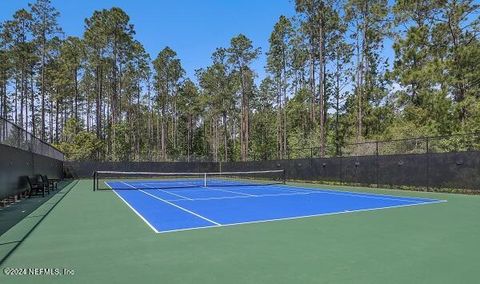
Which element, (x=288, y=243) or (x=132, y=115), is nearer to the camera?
(x=288, y=243)

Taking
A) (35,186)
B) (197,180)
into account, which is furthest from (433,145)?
(35,186)

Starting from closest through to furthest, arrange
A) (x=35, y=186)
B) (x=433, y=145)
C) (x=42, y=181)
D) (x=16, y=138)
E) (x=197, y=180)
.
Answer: (x=16, y=138), (x=35, y=186), (x=42, y=181), (x=433, y=145), (x=197, y=180)

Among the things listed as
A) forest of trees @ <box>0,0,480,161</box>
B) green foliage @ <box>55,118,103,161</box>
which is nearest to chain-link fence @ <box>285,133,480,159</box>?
forest of trees @ <box>0,0,480,161</box>

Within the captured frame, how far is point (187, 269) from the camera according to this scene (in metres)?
4.78

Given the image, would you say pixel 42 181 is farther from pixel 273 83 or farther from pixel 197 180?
pixel 273 83

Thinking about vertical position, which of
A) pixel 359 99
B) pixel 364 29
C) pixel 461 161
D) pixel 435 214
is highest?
pixel 364 29

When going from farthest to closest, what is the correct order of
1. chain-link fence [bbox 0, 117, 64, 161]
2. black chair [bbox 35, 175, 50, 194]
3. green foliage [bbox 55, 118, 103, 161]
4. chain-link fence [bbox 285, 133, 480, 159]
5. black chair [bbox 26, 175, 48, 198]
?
green foliage [bbox 55, 118, 103, 161] → chain-link fence [bbox 285, 133, 480, 159] → black chair [bbox 35, 175, 50, 194] → black chair [bbox 26, 175, 48, 198] → chain-link fence [bbox 0, 117, 64, 161]

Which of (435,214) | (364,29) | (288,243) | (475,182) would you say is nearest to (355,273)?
(288,243)

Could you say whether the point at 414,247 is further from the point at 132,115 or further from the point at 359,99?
the point at 132,115

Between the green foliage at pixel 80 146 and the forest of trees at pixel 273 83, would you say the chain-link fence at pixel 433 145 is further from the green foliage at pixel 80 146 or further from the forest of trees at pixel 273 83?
the green foliage at pixel 80 146

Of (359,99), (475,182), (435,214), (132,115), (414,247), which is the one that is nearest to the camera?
(414,247)

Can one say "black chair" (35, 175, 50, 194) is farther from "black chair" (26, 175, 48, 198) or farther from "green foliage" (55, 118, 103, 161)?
"green foliage" (55, 118, 103, 161)

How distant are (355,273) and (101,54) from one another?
149ft

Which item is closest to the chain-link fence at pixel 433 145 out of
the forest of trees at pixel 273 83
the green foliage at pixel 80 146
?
the forest of trees at pixel 273 83
